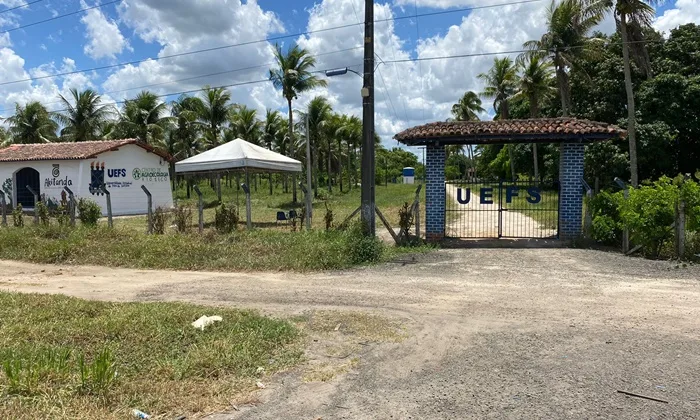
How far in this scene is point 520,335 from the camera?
576 cm

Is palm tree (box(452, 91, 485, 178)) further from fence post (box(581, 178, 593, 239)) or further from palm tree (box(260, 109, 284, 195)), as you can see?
fence post (box(581, 178, 593, 239))

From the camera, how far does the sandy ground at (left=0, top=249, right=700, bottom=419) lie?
160 inches

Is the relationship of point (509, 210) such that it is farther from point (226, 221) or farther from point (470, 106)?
point (470, 106)

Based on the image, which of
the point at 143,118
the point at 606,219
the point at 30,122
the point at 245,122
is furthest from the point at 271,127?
the point at 606,219

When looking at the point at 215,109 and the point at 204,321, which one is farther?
the point at 215,109

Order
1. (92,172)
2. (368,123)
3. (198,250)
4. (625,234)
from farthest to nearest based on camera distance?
(92,172) → (368,123) → (625,234) → (198,250)

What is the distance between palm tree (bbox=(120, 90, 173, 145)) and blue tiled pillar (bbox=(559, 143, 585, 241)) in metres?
31.1

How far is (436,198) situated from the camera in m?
13.4

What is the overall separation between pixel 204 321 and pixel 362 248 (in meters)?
5.28

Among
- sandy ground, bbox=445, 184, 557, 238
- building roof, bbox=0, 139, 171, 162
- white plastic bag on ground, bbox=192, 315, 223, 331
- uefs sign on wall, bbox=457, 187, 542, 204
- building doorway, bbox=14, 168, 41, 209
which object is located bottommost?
white plastic bag on ground, bbox=192, 315, 223, 331

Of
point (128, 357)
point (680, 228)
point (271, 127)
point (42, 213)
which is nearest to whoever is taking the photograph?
point (128, 357)

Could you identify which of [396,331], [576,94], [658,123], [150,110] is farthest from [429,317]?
[150,110]

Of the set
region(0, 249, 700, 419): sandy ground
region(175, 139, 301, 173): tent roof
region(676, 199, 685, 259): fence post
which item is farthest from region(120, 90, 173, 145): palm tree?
region(676, 199, 685, 259): fence post

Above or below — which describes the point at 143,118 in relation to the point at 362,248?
above
